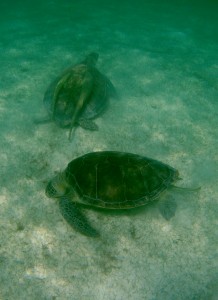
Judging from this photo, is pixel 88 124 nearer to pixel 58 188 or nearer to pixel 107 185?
pixel 58 188

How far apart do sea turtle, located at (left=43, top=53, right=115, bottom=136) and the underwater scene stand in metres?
0.03

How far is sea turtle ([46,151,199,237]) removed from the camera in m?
4.39

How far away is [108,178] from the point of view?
4465 millimetres

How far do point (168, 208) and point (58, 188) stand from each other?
1.89 meters

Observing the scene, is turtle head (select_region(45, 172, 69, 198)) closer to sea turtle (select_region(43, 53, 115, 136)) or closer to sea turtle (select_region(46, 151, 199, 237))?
sea turtle (select_region(46, 151, 199, 237))

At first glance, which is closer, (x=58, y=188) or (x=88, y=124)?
(x=58, y=188)

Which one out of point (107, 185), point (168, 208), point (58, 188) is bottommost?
point (168, 208)

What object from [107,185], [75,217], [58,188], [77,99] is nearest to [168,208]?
[107,185]

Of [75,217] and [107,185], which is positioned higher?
[107,185]

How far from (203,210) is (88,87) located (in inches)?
152

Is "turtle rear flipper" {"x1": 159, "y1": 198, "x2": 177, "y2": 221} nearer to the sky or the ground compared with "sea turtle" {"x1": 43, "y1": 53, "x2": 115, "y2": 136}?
nearer to the ground

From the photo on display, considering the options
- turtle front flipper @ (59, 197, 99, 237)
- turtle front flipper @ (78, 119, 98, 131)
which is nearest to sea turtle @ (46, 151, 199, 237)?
turtle front flipper @ (59, 197, 99, 237)

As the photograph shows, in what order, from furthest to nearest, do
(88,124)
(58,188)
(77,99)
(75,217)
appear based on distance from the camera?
1. (77,99)
2. (88,124)
3. (58,188)
4. (75,217)

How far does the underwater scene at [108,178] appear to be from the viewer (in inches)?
157
